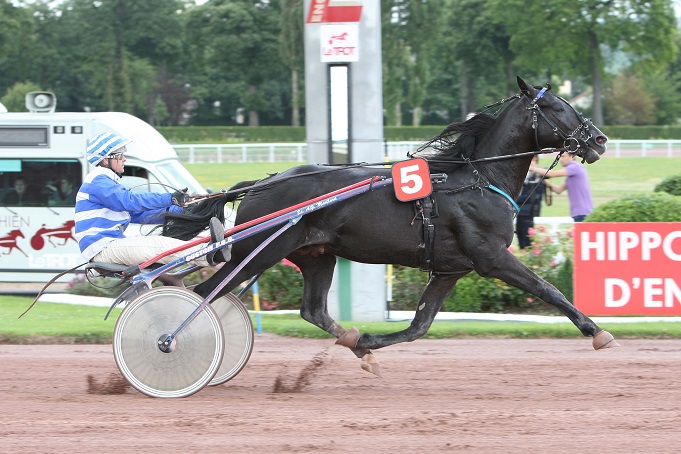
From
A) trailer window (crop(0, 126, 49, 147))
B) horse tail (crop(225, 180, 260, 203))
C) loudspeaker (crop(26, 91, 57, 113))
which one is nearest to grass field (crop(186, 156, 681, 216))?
loudspeaker (crop(26, 91, 57, 113))

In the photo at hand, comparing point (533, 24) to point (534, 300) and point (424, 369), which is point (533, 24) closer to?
point (534, 300)

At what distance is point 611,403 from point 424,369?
4.93 feet

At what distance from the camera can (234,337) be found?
6.13m

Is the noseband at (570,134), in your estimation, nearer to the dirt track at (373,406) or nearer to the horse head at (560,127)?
the horse head at (560,127)

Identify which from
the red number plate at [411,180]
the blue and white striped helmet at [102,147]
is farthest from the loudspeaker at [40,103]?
the red number plate at [411,180]

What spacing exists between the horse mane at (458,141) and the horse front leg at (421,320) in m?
0.75

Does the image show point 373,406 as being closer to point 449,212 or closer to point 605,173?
point 449,212

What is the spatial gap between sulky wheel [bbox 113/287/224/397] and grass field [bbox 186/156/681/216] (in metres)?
15.7

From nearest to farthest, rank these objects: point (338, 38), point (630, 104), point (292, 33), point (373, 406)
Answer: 1. point (373, 406)
2. point (338, 38)
3. point (292, 33)
4. point (630, 104)

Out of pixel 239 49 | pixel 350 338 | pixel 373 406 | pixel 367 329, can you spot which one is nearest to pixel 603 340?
pixel 373 406

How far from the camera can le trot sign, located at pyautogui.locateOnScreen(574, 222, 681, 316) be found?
8.45m

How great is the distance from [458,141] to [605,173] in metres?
22.8

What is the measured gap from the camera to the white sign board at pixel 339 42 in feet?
27.5

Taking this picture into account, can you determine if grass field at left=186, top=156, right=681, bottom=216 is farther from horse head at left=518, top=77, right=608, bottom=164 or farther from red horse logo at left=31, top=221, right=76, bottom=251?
horse head at left=518, top=77, right=608, bottom=164
